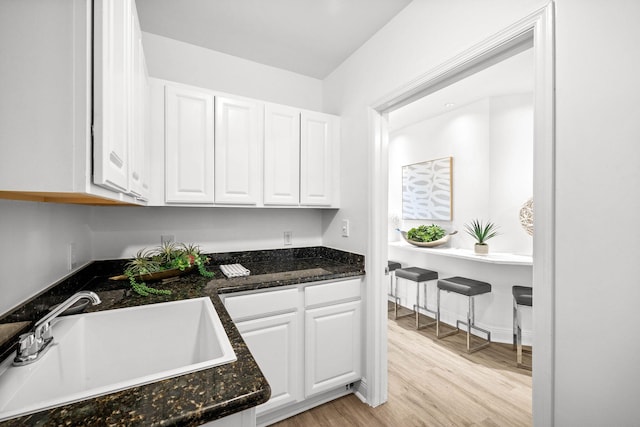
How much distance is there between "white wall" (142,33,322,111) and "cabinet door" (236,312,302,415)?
69.8 inches

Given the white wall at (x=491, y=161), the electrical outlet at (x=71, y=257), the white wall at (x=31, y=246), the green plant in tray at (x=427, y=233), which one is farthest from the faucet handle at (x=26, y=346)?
the white wall at (x=491, y=161)

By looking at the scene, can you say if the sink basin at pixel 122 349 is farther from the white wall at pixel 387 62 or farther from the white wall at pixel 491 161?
the white wall at pixel 491 161

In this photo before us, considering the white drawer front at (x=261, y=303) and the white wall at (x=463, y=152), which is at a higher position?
the white wall at (x=463, y=152)

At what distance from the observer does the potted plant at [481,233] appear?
2910 millimetres

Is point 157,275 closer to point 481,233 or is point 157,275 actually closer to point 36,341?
point 36,341

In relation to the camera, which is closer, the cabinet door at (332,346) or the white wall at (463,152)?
the cabinet door at (332,346)

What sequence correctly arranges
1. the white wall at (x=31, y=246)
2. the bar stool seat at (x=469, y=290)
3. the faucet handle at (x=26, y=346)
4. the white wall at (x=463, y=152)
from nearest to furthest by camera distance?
the faucet handle at (x=26, y=346) < the white wall at (x=31, y=246) < the bar stool seat at (x=469, y=290) < the white wall at (x=463, y=152)

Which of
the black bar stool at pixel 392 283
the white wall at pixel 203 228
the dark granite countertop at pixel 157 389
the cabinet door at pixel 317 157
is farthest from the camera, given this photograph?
the black bar stool at pixel 392 283

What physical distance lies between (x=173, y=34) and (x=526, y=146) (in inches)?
132

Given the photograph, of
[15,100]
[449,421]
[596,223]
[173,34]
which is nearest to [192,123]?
[173,34]

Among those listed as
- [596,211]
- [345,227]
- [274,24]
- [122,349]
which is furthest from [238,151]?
[596,211]

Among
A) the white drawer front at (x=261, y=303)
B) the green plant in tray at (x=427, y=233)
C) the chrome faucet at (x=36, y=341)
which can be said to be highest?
the green plant in tray at (x=427, y=233)

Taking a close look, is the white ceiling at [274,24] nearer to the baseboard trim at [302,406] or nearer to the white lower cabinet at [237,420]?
the white lower cabinet at [237,420]

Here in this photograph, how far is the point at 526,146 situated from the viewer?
2.89 metres
